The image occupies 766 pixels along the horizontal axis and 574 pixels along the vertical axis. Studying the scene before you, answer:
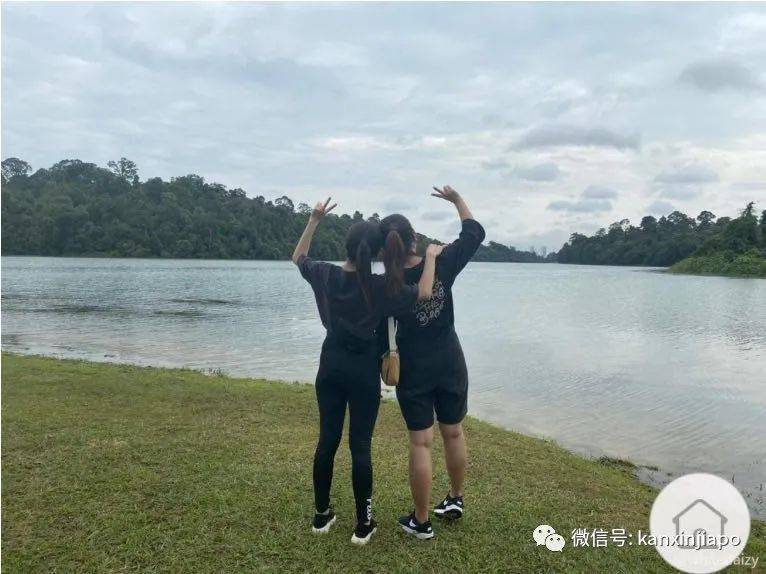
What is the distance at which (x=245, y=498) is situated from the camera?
14.8 feet

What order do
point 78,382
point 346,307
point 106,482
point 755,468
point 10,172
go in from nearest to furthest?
point 346,307
point 106,482
point 755,468
point 78,382
point 10,172

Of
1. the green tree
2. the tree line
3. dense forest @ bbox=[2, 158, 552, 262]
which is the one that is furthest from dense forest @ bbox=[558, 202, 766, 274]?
the green tree

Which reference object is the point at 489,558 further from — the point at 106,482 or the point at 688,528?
the point at 106,482

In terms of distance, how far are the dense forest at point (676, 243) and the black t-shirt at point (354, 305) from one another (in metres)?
85.6

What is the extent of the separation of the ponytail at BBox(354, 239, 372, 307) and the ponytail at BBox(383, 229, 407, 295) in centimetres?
11

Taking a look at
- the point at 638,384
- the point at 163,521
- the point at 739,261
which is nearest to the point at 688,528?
the point at 163,521

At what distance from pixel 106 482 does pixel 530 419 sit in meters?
7.17

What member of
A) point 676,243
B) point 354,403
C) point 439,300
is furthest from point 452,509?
point 676,243

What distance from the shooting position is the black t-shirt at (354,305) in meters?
3.50

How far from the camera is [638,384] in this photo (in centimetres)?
1325

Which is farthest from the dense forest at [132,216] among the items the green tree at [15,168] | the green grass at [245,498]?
the green grass at [245,498]

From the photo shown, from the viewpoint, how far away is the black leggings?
3.56 metres

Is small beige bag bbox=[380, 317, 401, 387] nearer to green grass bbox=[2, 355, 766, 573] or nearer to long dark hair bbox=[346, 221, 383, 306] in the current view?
long dark hair bbox=[346, 221, 383, 306]

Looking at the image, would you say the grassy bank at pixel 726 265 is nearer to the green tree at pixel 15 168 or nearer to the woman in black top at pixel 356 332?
the woman in black top at pixel 356 332
